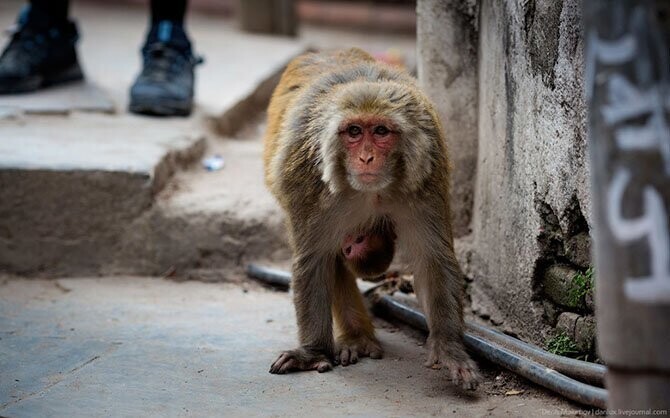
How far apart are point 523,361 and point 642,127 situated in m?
1.60

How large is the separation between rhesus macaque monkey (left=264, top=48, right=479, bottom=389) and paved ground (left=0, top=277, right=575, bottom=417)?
15cm

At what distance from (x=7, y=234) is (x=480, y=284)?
2.65 m

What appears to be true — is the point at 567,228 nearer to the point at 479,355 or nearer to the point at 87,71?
the point at 479,355

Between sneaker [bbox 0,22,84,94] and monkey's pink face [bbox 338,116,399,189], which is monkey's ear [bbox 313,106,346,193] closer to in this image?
monkey's pink face [bbox 338,116,399,189]

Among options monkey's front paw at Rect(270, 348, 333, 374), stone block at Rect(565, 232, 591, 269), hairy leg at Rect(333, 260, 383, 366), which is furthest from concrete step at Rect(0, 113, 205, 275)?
stone block at Rect(565, 232, 591, 269)

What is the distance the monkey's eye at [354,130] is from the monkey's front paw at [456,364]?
94cm

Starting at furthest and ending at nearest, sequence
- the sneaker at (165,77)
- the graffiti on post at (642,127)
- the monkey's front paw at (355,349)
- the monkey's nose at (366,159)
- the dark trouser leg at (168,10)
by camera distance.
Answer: the dark trouser leg at (168,10) < the sneaker at (165,77) < the monkey's front paw at (355,349) < the monkey's nose at (366,159) < the graffiti on post at (642,127)

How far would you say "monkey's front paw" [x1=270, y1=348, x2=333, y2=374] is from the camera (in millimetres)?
4086

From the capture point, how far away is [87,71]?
301 inches

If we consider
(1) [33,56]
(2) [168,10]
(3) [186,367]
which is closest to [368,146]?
(3) [186,367]

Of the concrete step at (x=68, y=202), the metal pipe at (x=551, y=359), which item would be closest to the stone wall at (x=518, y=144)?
the metal pipe at (x=551, y=359)

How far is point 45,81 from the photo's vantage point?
6.84m

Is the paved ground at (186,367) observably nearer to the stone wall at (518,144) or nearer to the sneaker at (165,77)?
the stone wall at (518,144)

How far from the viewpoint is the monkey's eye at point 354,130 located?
12.8 feet
